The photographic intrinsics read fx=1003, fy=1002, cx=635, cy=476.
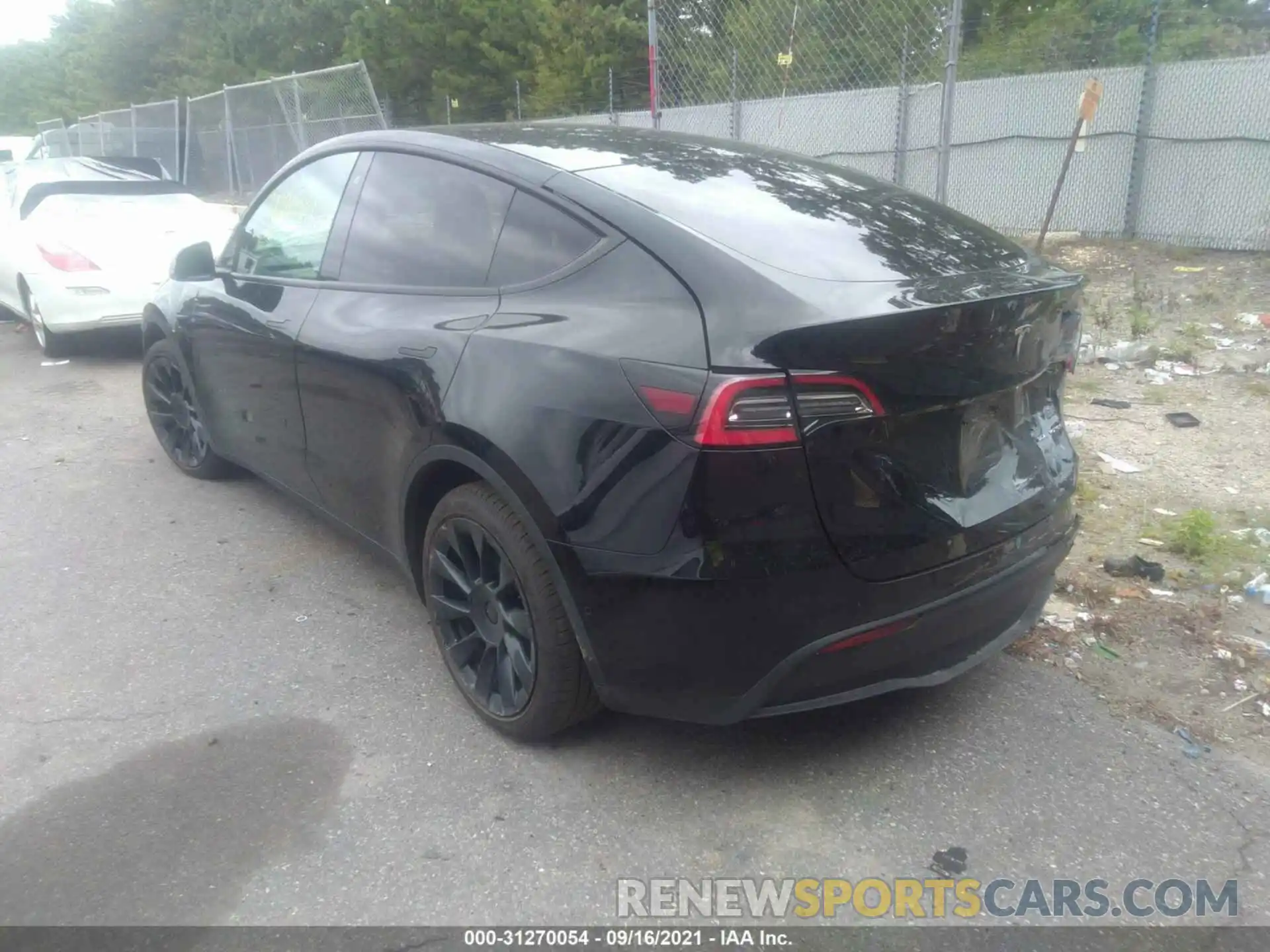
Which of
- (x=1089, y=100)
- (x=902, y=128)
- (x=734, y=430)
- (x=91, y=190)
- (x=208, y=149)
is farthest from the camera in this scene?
(x=208, y=149)

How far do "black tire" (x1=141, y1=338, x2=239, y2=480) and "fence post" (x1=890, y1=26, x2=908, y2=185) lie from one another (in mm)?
7690

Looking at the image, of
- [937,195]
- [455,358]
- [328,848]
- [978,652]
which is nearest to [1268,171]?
[937,195]

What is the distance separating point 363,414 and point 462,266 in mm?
625

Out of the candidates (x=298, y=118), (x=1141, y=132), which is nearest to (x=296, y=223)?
(x=1141, y=132)

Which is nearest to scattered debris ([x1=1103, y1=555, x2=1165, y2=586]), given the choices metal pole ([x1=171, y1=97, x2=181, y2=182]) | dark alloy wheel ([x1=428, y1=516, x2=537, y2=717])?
dark alloy wheel ([x1=428, y1=516, x2=537, y2=717])

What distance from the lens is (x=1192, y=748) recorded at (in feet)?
9.39

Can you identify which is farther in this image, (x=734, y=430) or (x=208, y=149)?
(x=208, y=149)

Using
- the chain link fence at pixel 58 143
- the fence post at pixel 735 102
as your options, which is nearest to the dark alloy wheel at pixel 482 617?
the fence post at pixel 735 102

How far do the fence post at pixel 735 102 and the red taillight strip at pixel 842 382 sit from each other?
10.1 meters

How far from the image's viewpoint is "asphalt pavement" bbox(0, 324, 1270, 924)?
2.43 meters

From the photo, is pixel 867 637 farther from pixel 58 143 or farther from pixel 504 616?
pixel 58 143

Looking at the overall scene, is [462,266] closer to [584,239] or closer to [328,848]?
[584,239]

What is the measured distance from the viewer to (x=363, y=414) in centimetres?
330

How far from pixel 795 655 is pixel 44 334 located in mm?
8243
